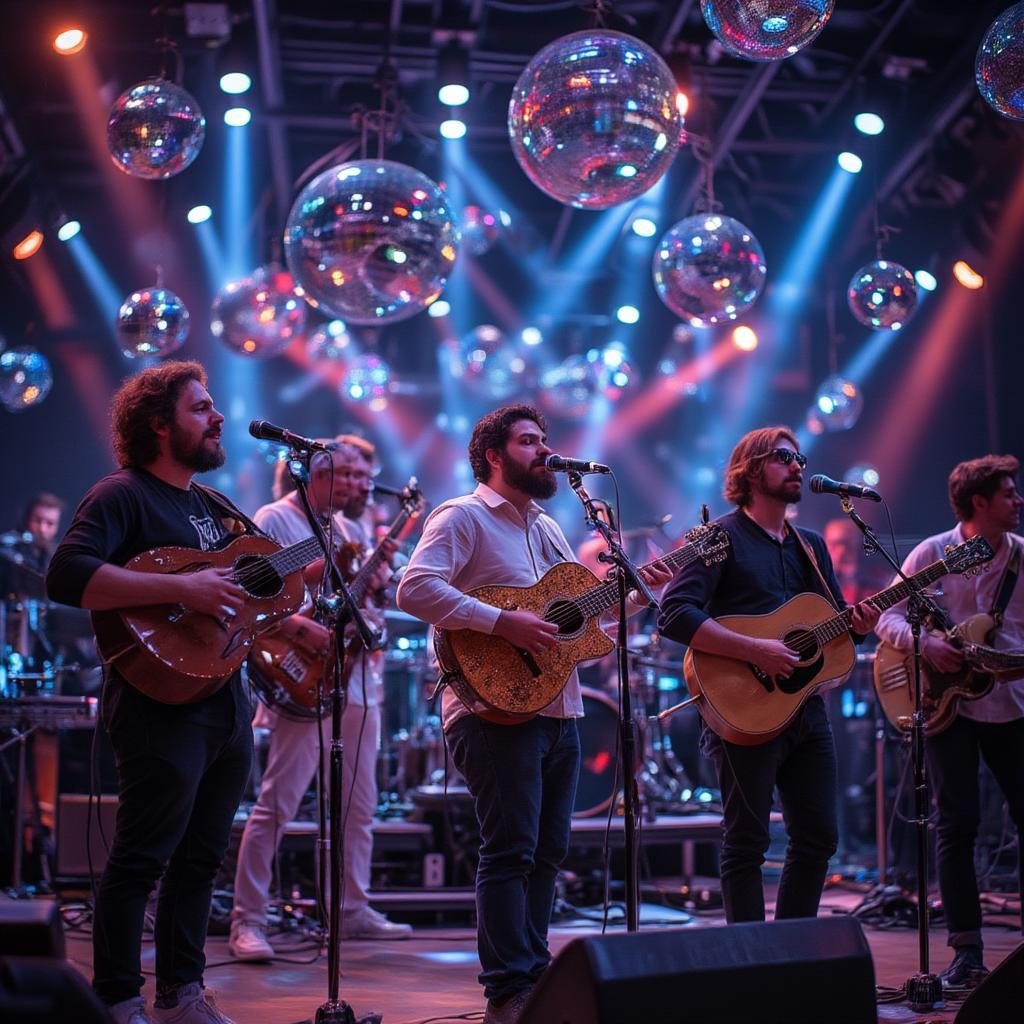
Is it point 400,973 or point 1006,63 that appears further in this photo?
point 400,973

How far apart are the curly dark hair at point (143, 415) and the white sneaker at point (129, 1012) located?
5.75 ft

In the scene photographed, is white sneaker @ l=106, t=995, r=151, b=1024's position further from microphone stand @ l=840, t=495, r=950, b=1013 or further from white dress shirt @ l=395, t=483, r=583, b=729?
microphone stand @ l=840, t=495, r=950, b=1013

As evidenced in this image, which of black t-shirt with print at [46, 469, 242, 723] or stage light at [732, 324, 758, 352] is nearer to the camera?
black t-shirt with print at [46, 469, 242, 723]

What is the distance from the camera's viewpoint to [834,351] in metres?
13.6

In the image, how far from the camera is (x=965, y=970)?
4.78 m

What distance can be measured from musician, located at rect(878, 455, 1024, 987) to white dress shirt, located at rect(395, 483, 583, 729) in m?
1.83

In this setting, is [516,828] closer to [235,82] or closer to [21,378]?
[235,82]

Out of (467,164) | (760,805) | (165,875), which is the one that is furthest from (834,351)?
(165,875)

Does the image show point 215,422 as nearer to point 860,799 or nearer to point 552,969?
point 552,969

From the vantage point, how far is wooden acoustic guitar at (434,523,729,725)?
4062mm

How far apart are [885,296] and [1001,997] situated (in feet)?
17.3

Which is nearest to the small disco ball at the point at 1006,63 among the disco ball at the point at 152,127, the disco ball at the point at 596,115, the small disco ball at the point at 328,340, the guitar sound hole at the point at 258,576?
the disco ball at the point at 596,115

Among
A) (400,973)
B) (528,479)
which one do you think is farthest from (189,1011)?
(528,479)

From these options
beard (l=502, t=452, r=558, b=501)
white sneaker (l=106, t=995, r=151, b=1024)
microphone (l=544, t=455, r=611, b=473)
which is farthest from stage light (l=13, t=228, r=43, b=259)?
white sneaker (l=106, t=995, r=151, b=1024)
